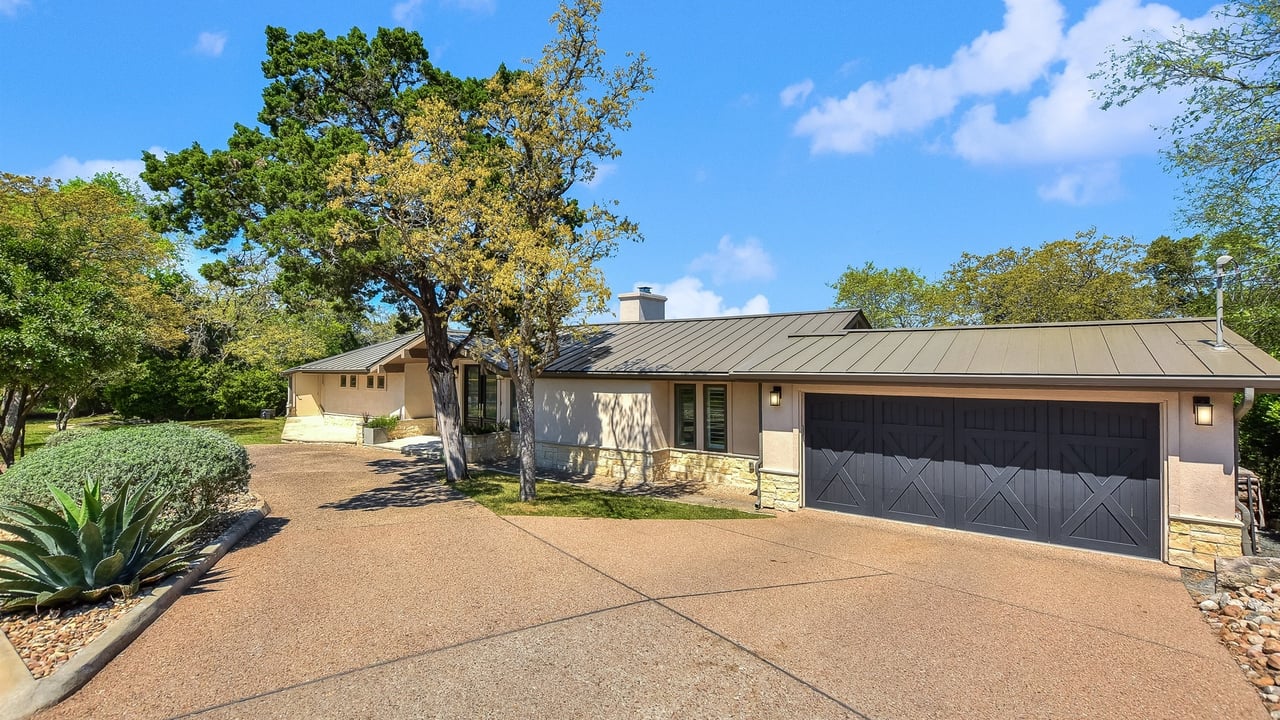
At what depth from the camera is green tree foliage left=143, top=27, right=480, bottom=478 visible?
1071 cm

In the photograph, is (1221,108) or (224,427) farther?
(224,427)

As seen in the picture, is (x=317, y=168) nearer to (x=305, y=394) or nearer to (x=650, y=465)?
(x=650, y=465)

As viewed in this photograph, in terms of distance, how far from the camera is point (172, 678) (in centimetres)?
429

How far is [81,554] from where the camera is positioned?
5.36 meters

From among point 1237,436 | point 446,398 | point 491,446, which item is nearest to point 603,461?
point 446,398

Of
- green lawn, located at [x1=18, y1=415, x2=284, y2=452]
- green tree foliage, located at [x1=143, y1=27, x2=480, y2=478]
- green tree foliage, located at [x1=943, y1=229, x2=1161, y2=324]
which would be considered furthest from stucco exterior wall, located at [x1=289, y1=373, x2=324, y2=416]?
green tree foliage, located at [x1=943, y1=229, x2=1161, y2=324]

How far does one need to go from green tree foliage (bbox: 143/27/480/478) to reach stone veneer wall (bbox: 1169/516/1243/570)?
11886 mm

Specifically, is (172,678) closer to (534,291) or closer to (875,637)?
(875,637)

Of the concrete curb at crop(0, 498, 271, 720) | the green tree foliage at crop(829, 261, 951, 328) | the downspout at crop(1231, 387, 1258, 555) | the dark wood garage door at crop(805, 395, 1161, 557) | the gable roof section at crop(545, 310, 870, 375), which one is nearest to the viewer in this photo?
the concrete curb at crop(0, 498, 271, 720)

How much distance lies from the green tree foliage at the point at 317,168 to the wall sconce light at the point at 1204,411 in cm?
1169

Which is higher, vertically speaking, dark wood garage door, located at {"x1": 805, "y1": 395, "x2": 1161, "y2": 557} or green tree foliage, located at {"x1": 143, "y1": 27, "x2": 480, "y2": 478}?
green tree foliage, located at {"x1": 143, "y1": 27, "x2": 480, "y2": 478}

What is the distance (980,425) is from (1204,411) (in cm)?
246

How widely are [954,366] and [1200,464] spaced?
2.96m

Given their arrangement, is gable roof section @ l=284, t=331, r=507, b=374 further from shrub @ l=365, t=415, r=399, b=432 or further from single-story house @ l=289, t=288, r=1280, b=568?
single-story house @ l=289, t=288, r=1280, b=568
